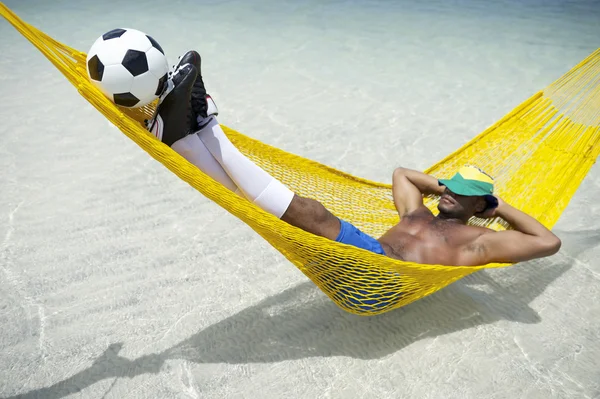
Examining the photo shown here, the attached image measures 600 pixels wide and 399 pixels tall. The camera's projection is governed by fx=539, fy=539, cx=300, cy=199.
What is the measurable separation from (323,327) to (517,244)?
33.5 inches

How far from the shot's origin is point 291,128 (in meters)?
4.00

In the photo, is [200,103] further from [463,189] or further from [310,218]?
[463,189]

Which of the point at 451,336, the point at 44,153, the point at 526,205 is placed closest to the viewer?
the point at 451,336

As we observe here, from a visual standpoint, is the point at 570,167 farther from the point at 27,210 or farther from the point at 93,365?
the point at 27,210

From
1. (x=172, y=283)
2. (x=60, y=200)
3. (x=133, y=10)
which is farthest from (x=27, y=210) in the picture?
(x=133, y=10)

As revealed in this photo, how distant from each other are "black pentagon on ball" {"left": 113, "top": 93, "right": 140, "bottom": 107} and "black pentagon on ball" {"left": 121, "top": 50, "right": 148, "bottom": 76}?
0.08 metres

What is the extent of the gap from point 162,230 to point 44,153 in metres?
1.29

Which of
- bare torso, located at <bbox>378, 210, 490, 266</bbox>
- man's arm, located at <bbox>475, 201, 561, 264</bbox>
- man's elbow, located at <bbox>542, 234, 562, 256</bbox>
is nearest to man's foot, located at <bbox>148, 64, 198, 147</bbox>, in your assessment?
bare torso, located at <bbox>378, 210, 490, 266</bbox>

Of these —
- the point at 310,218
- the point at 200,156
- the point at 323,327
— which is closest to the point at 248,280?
the point at 323,327

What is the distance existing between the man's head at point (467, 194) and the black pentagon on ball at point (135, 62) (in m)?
1.28

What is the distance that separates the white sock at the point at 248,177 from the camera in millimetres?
1987

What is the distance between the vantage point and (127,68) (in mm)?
1767

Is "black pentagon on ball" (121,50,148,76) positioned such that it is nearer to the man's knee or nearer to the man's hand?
the man's knee

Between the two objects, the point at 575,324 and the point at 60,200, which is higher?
the point at 575,324
